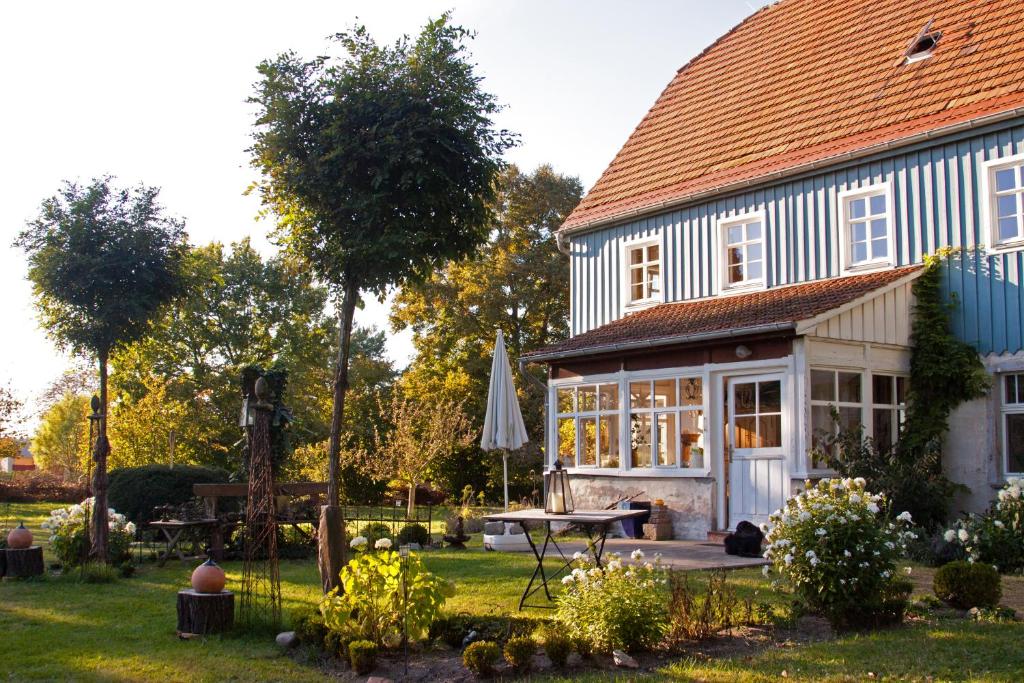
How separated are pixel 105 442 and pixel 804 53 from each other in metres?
14.2

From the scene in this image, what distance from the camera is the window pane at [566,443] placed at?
17.6m

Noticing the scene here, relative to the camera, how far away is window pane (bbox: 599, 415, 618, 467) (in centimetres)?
1627

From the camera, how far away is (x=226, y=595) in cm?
826

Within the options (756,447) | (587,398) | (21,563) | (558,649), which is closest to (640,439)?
(587,398)

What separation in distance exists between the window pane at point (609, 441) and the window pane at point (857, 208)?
5.00 meters

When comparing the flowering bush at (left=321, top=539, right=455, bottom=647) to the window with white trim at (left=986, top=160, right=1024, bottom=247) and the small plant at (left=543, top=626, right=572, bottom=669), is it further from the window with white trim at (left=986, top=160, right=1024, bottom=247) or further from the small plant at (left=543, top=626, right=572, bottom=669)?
the window with white trim at (left=986, top=160, right=1024, bottom=247)

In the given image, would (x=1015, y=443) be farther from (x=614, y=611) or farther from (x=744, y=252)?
(x=614, y=611)

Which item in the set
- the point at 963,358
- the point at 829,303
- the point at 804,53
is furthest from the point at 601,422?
the point at 804,53

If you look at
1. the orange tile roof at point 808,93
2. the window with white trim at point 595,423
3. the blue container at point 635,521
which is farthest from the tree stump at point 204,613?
the orange tile roof at point 808,93

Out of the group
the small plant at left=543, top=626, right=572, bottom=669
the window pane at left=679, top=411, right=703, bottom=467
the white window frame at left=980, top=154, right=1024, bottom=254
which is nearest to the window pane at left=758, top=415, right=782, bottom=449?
the window pane at left=679, top=411, right=703, bottom=467

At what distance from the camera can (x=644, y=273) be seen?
18719 millimetres

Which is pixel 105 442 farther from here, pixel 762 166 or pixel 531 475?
pixel 531 475

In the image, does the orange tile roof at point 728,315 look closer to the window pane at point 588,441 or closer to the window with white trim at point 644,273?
the window with white trim at point 644,273

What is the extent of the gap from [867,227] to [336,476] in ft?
29.4
